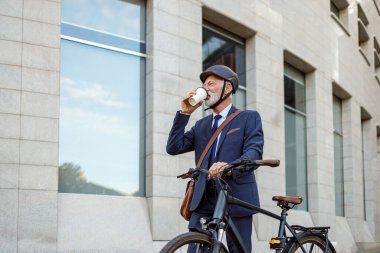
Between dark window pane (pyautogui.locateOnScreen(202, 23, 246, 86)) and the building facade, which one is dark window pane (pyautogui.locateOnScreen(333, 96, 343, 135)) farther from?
dark window pane (pyautogui.locateOnScreen(202, 23, 246, 86))

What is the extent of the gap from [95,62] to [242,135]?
18.9 ft

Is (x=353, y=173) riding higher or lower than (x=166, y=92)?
lower

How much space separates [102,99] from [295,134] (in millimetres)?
6716

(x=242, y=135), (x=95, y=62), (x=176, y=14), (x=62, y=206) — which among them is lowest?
(x=62, y=206)

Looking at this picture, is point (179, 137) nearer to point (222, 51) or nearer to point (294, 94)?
point (222, 51)

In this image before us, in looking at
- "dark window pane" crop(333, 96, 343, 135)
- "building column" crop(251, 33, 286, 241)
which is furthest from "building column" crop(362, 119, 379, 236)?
"building column" crop(251, 33, 286, 241)

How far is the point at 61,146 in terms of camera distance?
9.03 m

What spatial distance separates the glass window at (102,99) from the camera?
30.3 ft

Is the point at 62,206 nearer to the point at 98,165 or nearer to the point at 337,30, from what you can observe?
the point at 98,165

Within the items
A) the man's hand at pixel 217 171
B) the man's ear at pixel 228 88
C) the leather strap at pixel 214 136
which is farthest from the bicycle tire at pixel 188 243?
the man's ear at pixel 228 88

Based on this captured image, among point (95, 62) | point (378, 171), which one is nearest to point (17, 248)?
point (95, 62)

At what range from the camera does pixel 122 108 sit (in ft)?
32.7

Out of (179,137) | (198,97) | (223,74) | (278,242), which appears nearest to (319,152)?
(278,242)

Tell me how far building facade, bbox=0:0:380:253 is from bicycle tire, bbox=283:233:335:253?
4.30 meters
